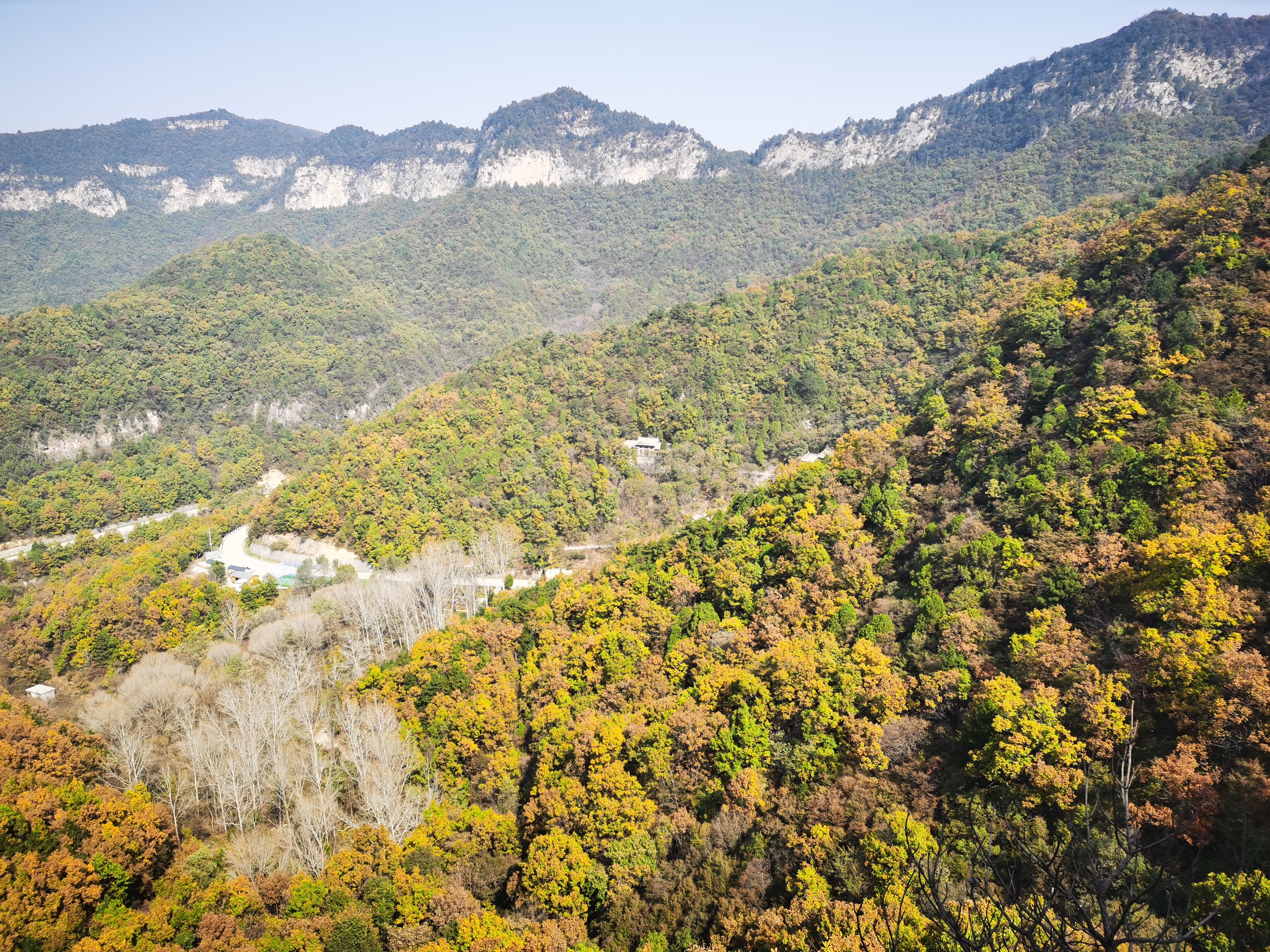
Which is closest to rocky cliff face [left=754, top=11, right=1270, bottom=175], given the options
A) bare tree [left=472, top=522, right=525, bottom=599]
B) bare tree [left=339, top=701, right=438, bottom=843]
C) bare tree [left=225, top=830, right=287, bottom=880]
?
bare tree [left=472, top=522, right=525, bottom=599]

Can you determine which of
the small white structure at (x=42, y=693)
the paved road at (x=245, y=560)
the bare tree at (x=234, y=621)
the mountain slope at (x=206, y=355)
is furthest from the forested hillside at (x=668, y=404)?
the mountain slope at (x=206, y=355)

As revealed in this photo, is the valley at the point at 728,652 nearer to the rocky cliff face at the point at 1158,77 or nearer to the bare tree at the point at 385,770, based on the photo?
the bare tree at the point at 385,770

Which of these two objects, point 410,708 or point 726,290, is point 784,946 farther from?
point 726,290

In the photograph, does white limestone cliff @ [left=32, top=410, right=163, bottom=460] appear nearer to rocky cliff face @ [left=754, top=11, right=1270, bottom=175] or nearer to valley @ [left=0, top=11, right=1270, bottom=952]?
valley @ [left=0, top=11, right=1270, bottom=952]

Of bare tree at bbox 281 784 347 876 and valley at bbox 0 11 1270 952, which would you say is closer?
valley at bbox 0 11 1270 952

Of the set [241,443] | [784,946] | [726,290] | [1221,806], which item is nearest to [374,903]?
[784,946]

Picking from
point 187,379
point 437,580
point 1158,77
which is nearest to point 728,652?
point 437,580
